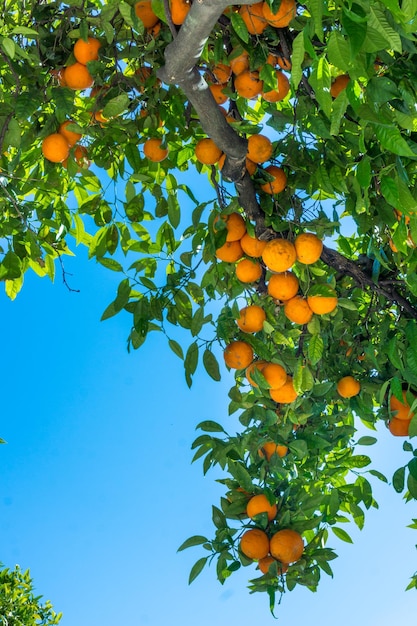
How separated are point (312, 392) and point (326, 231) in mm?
548

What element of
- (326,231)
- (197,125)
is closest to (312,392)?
(326,231)

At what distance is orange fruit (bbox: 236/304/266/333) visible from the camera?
80.5 inches

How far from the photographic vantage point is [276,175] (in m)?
2.06

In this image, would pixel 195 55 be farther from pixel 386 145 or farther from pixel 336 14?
pixel 386 145

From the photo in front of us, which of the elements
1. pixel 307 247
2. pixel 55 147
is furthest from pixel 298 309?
pixel 55 147

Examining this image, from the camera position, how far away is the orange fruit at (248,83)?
196 cm

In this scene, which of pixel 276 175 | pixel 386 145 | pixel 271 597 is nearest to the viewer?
pixel 386 145

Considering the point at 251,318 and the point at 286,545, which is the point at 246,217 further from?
the point at 286,545

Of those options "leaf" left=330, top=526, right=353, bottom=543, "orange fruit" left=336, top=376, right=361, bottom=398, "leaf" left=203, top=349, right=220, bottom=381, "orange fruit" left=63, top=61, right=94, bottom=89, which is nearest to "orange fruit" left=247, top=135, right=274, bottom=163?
"orange fruit" left=63, top=61, right=94, bottom=89

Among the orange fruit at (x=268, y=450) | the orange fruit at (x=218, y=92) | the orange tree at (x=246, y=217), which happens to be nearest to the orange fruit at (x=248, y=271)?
the orange tree at (x=246, y=217)

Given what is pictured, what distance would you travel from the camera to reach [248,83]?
1.96 m

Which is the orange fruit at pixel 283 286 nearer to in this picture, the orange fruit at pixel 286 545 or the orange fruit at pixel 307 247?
the orange fruit at pixel 307 247

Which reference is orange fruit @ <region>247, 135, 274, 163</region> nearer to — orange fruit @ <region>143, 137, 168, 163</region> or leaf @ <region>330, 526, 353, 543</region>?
orange fruit @ <region>143, 137, 168, 163</region>

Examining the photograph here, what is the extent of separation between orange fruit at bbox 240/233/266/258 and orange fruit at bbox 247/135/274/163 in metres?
0.20
